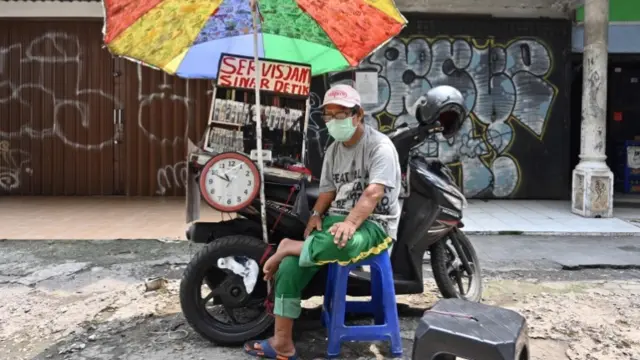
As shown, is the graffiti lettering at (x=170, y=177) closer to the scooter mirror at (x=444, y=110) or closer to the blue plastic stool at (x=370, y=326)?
the scooter mirror at (x=444, y=110)

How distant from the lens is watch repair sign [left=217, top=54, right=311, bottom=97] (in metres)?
3.65

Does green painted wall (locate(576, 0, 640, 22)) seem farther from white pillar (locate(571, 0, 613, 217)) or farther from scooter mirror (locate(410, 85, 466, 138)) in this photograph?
scooter mirror (locate(410, 85, 466, 138))

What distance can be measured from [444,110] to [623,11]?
24.8ft

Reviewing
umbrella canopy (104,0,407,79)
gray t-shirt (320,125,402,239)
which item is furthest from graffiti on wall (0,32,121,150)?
gray t-shirt (320,125,402,239)

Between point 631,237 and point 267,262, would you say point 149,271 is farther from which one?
point 631,237

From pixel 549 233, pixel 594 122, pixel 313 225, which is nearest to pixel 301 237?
pixel 313 225

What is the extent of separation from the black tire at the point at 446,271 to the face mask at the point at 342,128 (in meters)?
1.19

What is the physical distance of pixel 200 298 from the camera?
3.47m

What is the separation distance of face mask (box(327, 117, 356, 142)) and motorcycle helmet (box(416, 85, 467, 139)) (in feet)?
2.55

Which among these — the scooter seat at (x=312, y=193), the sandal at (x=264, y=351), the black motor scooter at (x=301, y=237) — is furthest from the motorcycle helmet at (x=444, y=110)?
the sandal at (x=264, y=351)

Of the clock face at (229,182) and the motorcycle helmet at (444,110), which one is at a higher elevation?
the motorcycle helmet at (444,110)

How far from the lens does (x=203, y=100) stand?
9.90m

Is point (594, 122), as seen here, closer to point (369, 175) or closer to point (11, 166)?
point (369, 175)

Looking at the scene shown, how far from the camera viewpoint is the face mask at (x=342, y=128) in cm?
326
